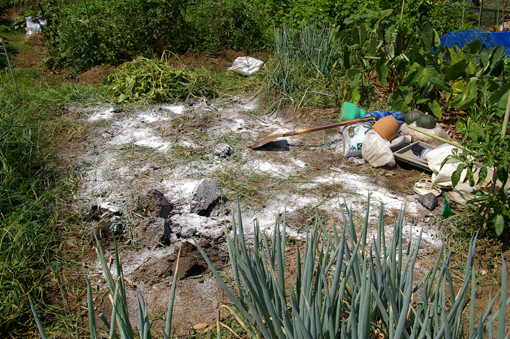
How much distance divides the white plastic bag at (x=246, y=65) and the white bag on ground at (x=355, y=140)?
2.44 meters

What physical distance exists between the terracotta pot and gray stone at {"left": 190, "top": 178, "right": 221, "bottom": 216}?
5.82 ft

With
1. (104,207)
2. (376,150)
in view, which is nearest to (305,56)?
(376,150)

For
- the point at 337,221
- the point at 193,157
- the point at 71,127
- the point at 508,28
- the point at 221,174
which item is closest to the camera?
the point at 337,221

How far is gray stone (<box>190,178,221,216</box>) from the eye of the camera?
118 inches

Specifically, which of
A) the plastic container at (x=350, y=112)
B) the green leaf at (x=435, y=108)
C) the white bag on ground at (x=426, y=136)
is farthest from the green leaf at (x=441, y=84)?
the plastic container at (x=350, y=112)

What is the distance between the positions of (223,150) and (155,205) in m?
1.14

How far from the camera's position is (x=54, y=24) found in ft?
21.5

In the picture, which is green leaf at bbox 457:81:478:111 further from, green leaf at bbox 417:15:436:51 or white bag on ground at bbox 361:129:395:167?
white bag on ground at bbox 361:129:395:167

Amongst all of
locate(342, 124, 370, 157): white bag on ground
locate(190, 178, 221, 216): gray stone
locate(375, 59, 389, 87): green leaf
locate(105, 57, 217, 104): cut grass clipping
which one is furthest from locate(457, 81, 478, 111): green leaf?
locate(105, 57, 217, 104): cut grass clipping

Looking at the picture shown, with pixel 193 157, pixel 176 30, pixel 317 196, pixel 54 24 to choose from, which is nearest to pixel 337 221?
pixel 317 196

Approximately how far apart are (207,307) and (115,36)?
17.2 ft

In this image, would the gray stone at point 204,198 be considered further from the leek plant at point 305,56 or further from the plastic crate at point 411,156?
the leek plant at point 305,56

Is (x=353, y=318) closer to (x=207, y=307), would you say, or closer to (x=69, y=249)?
(x=207, y=307)

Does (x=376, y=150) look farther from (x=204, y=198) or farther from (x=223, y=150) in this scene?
(x=204, y=198)
